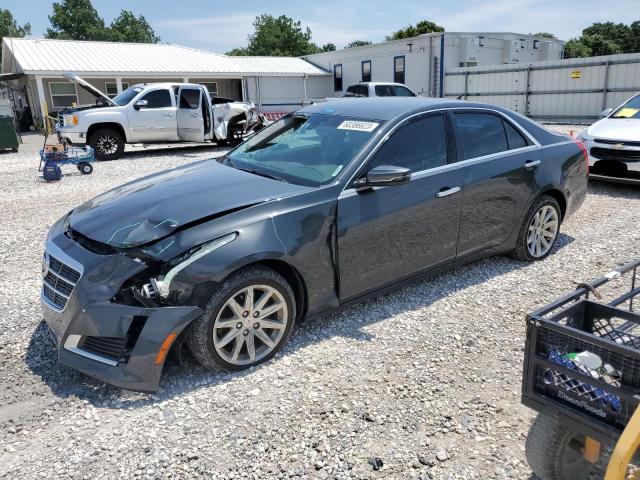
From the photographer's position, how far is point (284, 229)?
10.9 ft

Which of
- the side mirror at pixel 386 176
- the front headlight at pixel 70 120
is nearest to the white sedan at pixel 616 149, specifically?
the side mirror at pixel 386 176

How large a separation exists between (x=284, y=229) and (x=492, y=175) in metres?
2.16

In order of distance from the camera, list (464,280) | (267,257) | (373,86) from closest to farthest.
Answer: (267,257) → (464,280) → (373,86)

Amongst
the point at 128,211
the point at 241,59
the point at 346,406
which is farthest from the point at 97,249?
the point at 241,59

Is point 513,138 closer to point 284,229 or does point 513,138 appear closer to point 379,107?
point 379,107

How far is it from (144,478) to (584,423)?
6.48 ft

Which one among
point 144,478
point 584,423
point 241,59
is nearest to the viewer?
point 584,423

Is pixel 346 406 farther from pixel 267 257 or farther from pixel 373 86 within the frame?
pixel 373 86

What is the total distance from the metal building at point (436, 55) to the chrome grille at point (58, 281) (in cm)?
2528

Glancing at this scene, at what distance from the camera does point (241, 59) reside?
33.7m

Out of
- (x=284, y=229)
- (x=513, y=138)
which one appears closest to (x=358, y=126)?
(x=284, y=229)

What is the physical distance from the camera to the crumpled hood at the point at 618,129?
7902 mm

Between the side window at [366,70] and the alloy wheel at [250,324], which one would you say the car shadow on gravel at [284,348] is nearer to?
the alloy wheel at [250,324]

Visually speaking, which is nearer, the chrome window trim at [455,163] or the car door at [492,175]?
the chrome window trim at [455,163]
